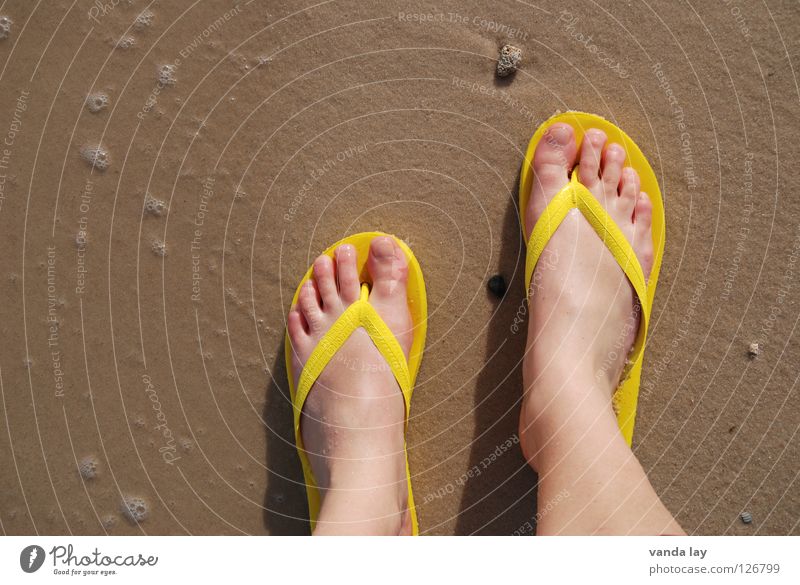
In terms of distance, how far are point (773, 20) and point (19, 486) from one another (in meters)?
2.79

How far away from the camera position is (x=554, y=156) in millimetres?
1981

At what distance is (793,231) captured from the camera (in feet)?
6.56

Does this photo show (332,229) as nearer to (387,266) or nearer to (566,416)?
(387,266)

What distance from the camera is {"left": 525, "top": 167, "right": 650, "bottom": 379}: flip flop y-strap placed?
1.98 meters

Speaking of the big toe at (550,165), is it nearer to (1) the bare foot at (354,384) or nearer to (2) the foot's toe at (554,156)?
(2) the foot's toe at (554,156)

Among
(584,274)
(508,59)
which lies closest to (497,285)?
(584,274)

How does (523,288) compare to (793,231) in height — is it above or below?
below

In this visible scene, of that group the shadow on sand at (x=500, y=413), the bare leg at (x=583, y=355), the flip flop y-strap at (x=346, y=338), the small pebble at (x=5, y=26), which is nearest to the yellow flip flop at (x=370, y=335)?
the flip flop y-strap at (x=346, y=338)

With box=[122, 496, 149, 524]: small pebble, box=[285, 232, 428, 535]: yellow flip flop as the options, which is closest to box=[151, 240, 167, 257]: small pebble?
box=[285, 232, 428, 535]: yellow flip flop

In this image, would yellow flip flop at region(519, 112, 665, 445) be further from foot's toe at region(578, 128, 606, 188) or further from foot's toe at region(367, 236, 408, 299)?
foot's toe at region(367, 236, 408, 299)

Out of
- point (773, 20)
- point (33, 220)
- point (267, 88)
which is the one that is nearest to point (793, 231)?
point (773, 20)

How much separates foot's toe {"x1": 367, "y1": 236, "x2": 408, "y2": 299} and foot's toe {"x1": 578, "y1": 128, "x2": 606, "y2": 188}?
620 mm

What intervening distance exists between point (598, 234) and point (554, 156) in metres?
0.28

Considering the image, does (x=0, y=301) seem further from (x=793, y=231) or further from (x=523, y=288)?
(x=793, y=231)
